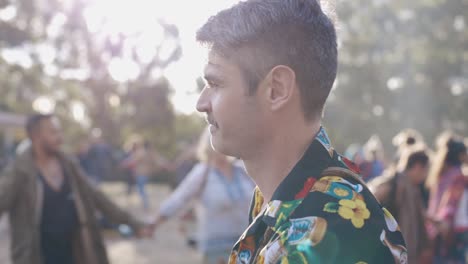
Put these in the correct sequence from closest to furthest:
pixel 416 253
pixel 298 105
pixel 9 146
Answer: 1. pixel 298 105
2. pixel 416 253
3. pixel 9 146

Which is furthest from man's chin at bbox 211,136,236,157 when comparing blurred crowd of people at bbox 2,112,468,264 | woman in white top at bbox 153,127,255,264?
woman in white top at bbox 153,127,255,264

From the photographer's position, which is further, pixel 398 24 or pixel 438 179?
pixel 398 24

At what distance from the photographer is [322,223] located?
52.8 inches

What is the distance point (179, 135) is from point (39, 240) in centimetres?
3747

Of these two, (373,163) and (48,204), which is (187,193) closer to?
(48,204)

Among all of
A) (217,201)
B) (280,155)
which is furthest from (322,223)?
(217,201)

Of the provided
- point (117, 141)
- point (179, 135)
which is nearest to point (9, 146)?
point (117, 141)

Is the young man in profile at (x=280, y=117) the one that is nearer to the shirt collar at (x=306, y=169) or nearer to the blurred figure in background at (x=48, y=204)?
the shirt collar at (x=306, y=169)

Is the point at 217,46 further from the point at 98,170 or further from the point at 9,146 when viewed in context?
the point at 9,146

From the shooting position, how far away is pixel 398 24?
1325 inches

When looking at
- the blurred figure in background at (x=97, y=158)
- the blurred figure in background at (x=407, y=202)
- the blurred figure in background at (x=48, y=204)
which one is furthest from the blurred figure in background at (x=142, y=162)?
the blurred figure in background at (x=407, y=202)

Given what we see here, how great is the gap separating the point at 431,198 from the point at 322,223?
5.52 meters

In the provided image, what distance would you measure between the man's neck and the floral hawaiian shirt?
0.04 metres

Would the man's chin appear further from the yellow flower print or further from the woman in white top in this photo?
the woman in white top
